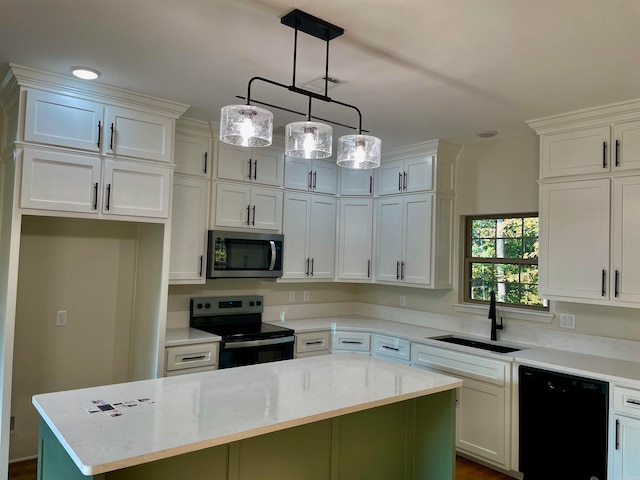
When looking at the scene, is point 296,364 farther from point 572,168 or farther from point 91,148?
point 572,168

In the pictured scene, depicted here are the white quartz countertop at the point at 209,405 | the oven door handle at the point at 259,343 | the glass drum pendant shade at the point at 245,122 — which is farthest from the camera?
the oven door handle at the point at 259,343

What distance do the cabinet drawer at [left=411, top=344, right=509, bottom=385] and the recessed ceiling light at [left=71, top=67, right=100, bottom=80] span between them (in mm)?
3072

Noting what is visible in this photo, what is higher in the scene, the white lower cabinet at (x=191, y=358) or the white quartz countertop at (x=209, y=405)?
the white quartz countertop at (x=209, y=405)

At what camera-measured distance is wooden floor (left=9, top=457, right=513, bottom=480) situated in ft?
10.1

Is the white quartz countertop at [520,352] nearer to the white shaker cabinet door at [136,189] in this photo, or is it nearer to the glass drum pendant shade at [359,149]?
the white shaker cabinet door at [136,189]

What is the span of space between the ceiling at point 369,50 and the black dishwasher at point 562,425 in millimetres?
1822

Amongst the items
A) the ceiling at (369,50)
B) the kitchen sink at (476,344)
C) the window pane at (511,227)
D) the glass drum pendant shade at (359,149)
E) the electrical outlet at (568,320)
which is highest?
the ceiling at (369,50)

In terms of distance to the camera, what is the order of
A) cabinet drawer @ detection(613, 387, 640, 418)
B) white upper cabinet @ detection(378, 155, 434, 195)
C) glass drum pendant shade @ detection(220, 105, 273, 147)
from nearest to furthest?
glass drum pendant shade @ detection(220, 105, 273, 147)
cabinet drawer @ detection(613, 387, 640, 418)
white upper cabinet @ detection(378, 155, 434, 195)

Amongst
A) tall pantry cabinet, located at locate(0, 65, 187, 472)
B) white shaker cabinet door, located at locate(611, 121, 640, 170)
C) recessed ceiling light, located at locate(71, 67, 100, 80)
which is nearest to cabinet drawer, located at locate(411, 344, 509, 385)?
white shaker cabinet door, located at locate(611, 121, 640, 170)

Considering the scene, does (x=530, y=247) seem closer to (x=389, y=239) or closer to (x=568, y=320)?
(x=568, y=320)

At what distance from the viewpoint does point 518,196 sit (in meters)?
3.83

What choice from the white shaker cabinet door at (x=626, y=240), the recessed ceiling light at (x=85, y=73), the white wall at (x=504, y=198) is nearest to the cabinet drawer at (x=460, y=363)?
the white wall at (x=504, y=198)

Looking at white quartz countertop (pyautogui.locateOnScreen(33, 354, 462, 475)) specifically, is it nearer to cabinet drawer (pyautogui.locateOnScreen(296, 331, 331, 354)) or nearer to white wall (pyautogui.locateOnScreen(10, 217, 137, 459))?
cabinet drawer (pyautogui.locateOnScreen(296, 331, 331, 354))

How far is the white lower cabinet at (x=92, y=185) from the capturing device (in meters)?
2.76
